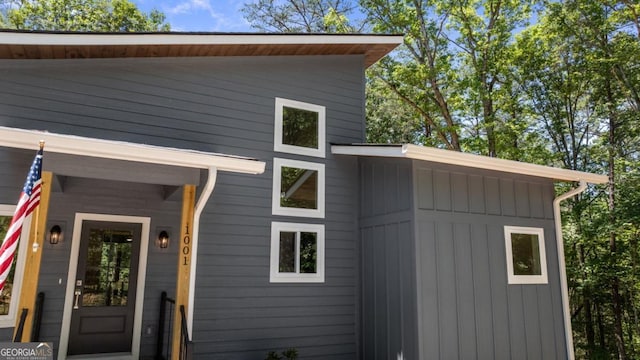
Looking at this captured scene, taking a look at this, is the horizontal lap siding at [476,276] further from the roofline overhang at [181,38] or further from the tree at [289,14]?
the tree at [289,14]

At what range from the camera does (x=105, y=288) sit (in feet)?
17.8

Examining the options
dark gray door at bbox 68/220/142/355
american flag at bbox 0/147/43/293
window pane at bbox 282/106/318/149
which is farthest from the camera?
window pane at bbox 282/106/318/149

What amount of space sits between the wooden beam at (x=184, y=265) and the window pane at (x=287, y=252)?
1.82 meters

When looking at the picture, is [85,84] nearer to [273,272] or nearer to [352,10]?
[273,272]

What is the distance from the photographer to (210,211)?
574cm

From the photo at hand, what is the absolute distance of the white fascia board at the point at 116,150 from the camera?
11.8ft

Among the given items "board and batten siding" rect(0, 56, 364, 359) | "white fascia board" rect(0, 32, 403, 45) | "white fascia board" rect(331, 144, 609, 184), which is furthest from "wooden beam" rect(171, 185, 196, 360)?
"white fascia board" rect(331, 144, 609, 184)

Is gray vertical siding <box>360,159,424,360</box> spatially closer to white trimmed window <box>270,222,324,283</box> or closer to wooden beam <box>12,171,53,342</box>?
white trimmed window <box>270,222,324,283</box>

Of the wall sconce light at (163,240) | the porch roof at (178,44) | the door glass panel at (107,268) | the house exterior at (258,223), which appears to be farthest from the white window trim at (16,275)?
the porch roof at (178,44)

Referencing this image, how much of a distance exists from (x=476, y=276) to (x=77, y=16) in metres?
16.0

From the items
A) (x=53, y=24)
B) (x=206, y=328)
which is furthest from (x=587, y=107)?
(x=53, y=24)

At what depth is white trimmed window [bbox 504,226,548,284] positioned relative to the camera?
6125mm

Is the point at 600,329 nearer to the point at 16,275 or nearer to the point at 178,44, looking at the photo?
the point at 178,44

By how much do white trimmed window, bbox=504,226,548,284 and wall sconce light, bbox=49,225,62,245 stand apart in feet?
19.2
